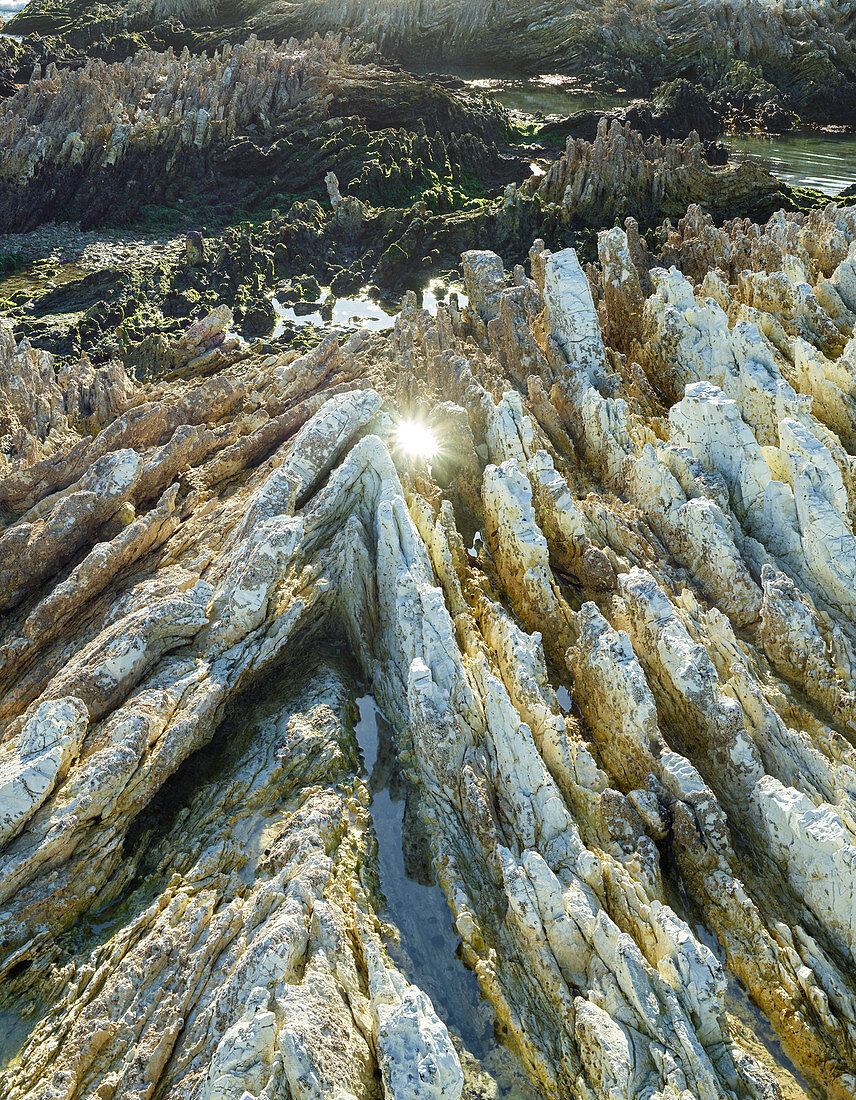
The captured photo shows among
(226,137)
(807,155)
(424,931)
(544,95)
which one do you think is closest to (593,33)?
(544,95)

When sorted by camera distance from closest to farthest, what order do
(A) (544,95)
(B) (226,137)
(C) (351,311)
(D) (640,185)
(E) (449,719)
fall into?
(E) (449,719) < (C) (351,311) < (D) (640,185) < (B) (226,137) < (A) (544,95)

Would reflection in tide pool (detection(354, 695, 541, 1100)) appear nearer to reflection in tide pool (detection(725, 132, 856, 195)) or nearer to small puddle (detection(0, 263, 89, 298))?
small puddle (detection(0, 263, 89, 298))

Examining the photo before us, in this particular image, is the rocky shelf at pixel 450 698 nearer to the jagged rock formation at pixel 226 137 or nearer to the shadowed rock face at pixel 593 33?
the jagged rock formation at pixel 226 137

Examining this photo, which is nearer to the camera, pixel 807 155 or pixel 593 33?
pixel 807 155

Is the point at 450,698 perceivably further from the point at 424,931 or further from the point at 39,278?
the point at 39,278

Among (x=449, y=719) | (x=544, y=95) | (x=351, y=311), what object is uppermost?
(x=544, y=95)

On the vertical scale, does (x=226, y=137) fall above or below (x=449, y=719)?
above

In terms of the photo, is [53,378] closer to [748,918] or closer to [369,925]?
[369,925]

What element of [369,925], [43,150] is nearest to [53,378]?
[369,925]
